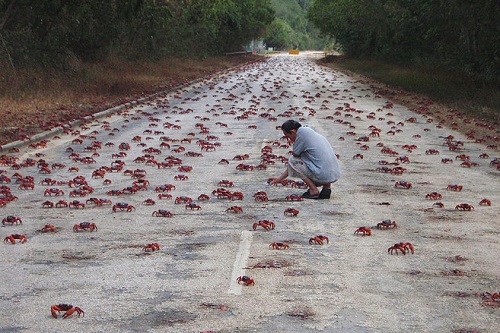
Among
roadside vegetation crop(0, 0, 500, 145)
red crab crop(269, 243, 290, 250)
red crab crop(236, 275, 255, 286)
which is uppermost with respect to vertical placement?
red crab crop(236, 275, 255, 286)

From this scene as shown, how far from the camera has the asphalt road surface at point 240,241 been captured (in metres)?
6.13

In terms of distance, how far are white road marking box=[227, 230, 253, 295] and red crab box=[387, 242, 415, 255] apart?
1460mm

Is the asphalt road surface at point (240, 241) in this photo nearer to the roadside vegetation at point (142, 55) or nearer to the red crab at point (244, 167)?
the red crab at point (244, 167)

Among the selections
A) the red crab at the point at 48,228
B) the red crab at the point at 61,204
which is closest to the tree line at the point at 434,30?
the red crab at the point at 61,204

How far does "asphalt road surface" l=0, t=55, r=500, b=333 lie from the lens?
241 inches

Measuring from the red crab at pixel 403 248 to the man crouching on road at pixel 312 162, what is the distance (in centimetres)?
298

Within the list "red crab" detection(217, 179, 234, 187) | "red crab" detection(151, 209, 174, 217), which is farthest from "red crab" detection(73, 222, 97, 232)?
"red crab" detection(217, 179, 234, 187)

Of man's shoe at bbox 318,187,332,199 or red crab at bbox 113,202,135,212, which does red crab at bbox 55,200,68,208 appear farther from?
man's shoe at bbox 318,187,332,199

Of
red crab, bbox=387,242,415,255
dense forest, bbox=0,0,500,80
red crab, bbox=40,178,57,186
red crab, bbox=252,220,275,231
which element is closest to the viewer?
red crab, bbox=387,242,415,255

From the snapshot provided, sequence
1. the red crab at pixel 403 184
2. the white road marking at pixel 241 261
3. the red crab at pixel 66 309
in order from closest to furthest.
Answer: the red crab at pixel 66 309 → the white road marking at pixel 241 261 → the red crab at pixel 403 184

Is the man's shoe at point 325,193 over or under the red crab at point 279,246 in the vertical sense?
under

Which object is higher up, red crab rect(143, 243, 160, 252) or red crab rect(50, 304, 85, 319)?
red crab rect(50, 304, 85, 319)

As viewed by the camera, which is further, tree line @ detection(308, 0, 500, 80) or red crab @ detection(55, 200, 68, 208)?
tree line @ detection(308, 0, 500, 80)

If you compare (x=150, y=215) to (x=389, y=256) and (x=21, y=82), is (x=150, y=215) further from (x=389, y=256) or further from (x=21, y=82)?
(x=21, y=82)
